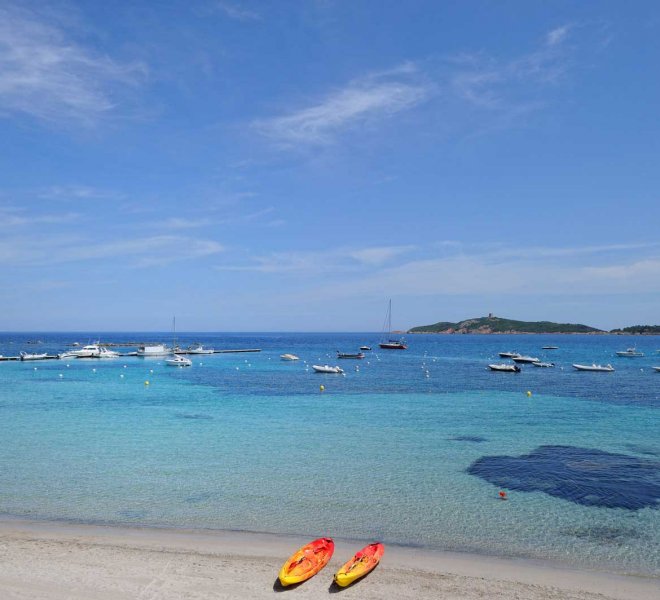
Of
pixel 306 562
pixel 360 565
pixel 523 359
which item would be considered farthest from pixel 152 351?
pixel 360 565

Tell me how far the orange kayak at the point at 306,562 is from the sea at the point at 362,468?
204 cm

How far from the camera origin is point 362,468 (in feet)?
76.2

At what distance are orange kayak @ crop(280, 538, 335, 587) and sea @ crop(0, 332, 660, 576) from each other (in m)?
2.04

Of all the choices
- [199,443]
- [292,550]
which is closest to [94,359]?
[199,443]

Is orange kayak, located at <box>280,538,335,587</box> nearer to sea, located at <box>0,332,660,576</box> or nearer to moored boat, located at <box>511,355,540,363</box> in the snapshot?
sea, located at <box>0,332,660,576</box>

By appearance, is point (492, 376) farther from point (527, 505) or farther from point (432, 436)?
point (527, 505)

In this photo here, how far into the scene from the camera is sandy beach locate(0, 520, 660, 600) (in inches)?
476

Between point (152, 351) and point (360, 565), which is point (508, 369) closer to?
point (360, 565)

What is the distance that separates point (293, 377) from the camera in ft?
225

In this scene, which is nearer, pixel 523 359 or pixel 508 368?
pixel 508 368

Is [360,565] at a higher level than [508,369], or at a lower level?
lower

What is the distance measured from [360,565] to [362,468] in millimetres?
10455

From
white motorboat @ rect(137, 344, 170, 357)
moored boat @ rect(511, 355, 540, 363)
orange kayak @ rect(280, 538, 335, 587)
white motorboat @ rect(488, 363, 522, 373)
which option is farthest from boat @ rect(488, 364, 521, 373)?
white motorboat @ rect(137, 344, 170, 357)

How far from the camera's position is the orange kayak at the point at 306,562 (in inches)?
492
